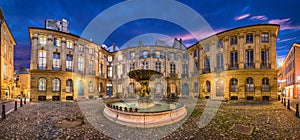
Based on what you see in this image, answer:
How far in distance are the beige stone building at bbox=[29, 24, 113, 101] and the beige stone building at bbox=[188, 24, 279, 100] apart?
23033 millimetres

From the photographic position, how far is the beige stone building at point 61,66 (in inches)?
875

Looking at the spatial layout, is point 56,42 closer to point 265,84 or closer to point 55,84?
point 55,84

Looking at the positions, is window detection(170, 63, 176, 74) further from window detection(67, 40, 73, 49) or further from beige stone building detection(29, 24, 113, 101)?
window detection(67, 40, 73, 49)

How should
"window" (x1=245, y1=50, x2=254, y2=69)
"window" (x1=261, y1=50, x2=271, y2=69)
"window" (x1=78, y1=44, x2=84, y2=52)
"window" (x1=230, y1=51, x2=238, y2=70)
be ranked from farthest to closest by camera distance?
"window" (x1=78, y1=44, x2=84, y2=52)
"window" (x1=230, y1=51, x2=238, y2=70)
"window" (x1=245, y1=50, x2=254, y2=69)
"window" (x1=261, y1=50, x2=271, y2=69)

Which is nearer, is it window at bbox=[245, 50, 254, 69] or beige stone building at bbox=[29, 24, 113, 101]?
beige stone building at bbox=[29, 24, 113, 101]

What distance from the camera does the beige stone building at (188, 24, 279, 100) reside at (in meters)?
22.3

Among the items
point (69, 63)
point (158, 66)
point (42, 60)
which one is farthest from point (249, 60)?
point (42, 60)

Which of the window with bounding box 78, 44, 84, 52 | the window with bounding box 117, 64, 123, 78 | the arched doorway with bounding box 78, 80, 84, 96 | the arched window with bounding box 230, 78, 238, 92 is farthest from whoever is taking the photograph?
the window with bounding box 117, 64, 123, 78

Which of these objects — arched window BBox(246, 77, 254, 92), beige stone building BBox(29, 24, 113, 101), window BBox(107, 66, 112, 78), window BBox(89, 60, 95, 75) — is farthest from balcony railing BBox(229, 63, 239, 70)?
window BBox(89, 60, 95, 75)

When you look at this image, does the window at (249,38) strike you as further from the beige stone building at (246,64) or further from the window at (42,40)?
the window at (42,40)

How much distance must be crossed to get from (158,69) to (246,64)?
614 inches

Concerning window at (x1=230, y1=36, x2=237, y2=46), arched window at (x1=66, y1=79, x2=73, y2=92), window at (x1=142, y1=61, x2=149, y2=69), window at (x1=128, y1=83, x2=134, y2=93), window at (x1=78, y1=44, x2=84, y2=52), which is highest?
→ window at (x1=230, y1=36, x2=237, y2=46)

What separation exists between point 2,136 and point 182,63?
3083cm

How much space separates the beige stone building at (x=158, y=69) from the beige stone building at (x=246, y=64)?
21.4 feet
